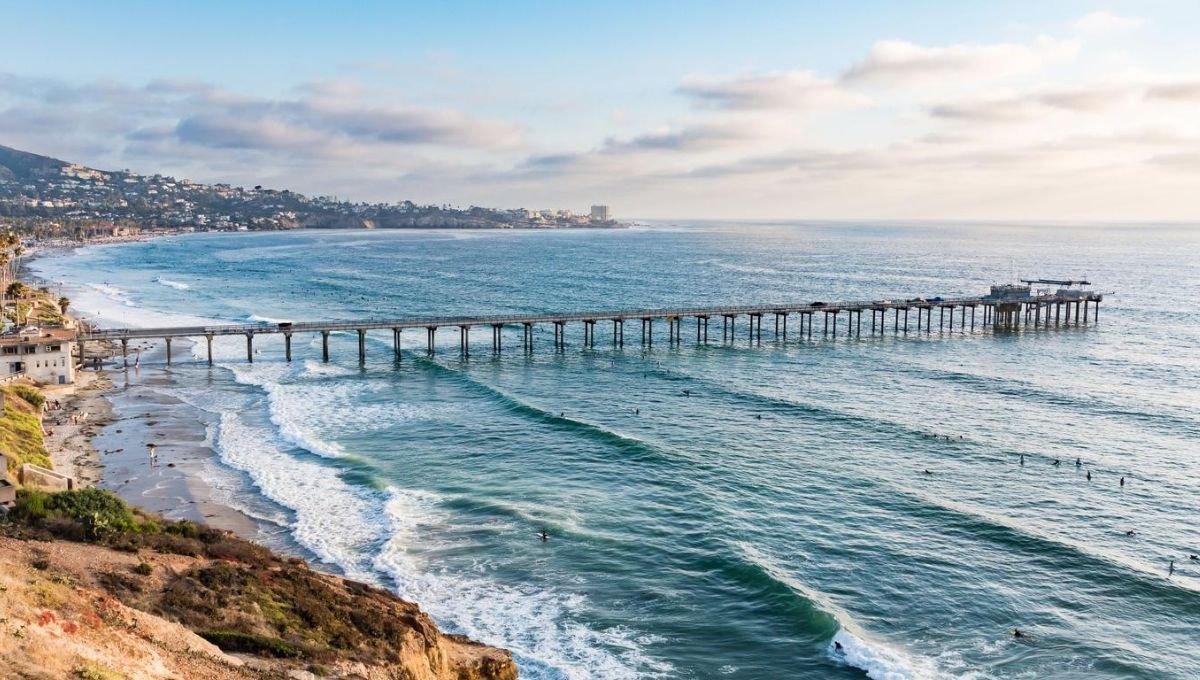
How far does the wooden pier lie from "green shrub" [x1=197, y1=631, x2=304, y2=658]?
5686cm

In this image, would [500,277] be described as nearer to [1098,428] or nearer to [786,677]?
[1098,428]

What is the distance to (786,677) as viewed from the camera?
88.5 ft

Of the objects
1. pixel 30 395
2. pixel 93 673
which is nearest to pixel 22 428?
pixel 30 395

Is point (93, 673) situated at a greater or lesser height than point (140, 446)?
greater

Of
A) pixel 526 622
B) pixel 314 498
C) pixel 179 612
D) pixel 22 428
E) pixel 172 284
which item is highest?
pixel 172 284

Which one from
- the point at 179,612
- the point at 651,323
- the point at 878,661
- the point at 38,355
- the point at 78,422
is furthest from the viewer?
the point at 651,323

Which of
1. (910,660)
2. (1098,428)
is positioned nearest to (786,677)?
(910,660)

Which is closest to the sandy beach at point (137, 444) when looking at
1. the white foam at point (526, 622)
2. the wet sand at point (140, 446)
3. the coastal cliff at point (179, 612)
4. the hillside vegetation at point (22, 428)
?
the wet sand at point (140, 446)

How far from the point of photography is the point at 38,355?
2537 inches

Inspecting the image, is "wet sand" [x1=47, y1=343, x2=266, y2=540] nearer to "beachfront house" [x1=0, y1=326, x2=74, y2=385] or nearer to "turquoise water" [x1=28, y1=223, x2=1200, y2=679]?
"beachfront house" [x1=0, y1=326, x2=74, y2=385]

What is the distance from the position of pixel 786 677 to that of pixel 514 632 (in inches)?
342

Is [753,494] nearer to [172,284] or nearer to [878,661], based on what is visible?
[878,661]

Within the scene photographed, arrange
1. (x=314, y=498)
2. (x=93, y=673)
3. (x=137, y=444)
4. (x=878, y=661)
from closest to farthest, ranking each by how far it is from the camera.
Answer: (x=93, y=673)
(x=878, y=661)
(x=314, y=498)
(x=137, y=444)

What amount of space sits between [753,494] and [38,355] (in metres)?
52.5
